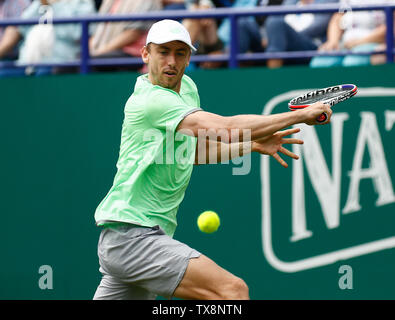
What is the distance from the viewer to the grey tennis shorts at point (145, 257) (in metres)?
4.53

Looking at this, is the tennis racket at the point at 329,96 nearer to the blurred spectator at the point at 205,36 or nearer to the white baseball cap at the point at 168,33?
the white baseball cap at the point at 168,33

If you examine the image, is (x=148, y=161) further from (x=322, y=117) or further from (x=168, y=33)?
(x=322, y=117)

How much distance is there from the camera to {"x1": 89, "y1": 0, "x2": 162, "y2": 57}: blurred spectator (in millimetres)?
7359

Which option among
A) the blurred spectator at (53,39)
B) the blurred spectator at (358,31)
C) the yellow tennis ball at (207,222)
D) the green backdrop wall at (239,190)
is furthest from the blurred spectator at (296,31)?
the blurred spectator at (53,39)

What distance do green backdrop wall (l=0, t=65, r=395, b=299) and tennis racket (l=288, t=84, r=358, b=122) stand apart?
2.22 meters

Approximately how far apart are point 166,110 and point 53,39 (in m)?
3.22

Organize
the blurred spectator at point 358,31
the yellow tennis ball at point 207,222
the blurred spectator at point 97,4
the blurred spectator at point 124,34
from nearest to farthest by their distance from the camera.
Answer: the yellow tennis ball at point 207,222 < the blurred spectator at point 358,31 < the blurred spectator at point 124,34 < the blurred spectator at point 97,4

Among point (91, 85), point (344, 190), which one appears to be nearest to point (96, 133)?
point (91, 85)

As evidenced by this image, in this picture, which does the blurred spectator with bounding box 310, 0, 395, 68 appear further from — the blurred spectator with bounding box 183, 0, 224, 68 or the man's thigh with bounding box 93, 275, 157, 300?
the man's thigh with bounding box 93, 275, 157, 300

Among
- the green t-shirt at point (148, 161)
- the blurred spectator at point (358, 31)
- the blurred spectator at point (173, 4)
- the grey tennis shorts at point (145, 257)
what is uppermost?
the blurred spectator at point (173, 4)

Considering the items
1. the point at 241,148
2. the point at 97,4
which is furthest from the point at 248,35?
the point at 241,148

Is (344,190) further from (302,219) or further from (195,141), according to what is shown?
(195,141)

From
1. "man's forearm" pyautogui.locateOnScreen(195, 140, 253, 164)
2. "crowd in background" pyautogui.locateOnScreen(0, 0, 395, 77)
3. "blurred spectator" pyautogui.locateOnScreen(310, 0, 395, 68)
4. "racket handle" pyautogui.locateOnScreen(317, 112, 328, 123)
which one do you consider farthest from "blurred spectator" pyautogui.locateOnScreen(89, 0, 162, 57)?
"racket handle" pyautogui.locateOnScreen(317, 112, 328, 123)

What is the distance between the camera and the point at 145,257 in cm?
459
